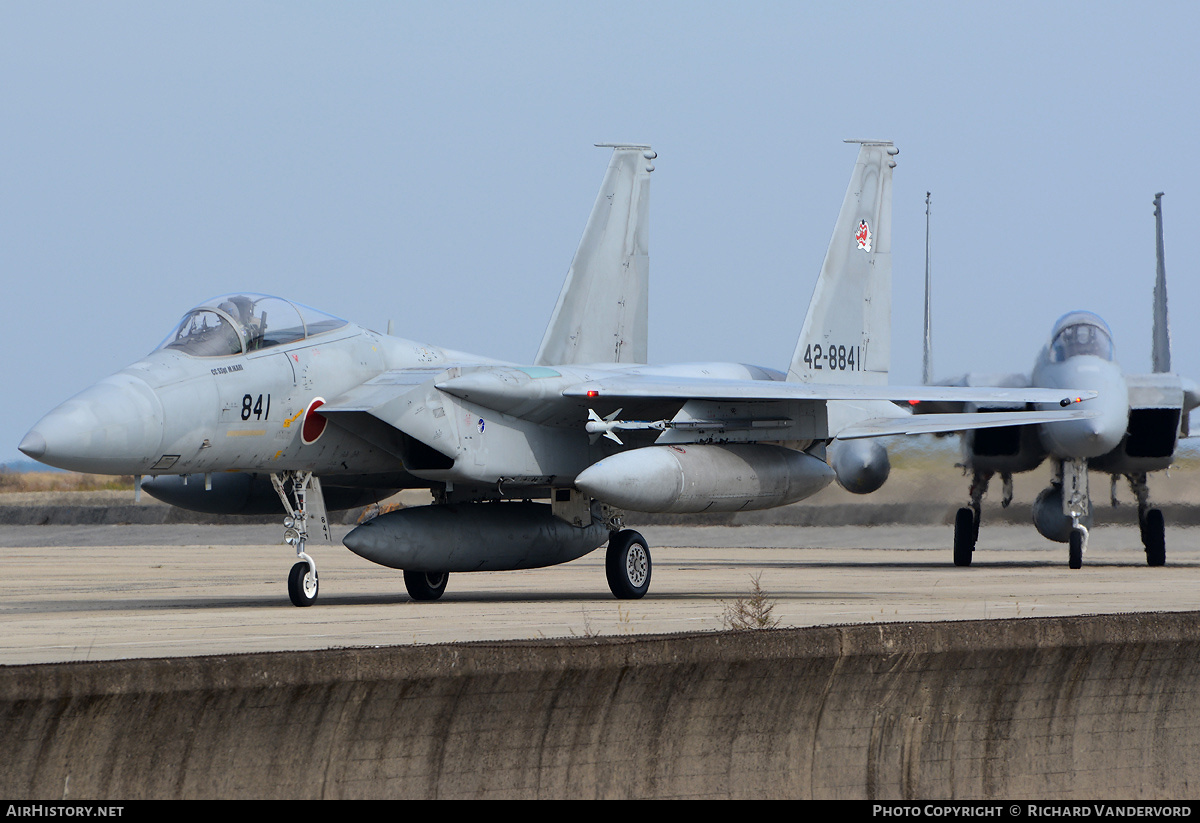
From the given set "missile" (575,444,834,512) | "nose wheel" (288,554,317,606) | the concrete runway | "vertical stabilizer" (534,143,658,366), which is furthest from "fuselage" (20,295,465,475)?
"vertical stabilizer" (534,143,658,366)

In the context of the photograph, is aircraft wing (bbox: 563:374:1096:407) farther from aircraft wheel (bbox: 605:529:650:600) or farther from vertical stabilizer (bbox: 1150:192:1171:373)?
vertical stabilizer (bbox: 1150:192:1171:373)

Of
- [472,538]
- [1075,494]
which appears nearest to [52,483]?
[1075,494]

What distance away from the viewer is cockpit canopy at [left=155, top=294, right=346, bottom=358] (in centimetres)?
1145

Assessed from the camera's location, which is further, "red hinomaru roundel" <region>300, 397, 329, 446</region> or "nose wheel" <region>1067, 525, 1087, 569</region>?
"nose wheel" <region>1067, 525, 1087, 569</region>

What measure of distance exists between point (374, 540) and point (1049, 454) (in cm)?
1140

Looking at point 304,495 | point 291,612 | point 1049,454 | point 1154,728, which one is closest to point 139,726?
point 1154,728

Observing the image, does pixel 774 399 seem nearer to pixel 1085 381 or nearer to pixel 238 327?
pixel 238 327

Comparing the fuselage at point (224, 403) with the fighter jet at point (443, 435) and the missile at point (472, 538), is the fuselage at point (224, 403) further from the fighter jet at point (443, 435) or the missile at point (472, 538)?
the missile at point (472, 538)

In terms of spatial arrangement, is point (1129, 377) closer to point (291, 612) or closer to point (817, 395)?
point (817, 395)

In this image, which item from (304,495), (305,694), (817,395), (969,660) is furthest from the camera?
(817,395)

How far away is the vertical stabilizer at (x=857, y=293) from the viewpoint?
→ 1736 centimetres

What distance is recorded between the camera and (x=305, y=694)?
17.0ft

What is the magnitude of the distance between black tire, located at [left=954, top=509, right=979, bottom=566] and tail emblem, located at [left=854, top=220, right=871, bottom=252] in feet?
17.6

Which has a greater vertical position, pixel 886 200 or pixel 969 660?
pixel 886 200
